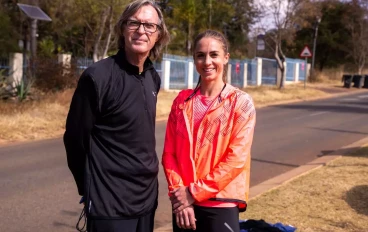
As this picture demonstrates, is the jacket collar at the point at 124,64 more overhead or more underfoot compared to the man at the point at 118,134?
more overhead

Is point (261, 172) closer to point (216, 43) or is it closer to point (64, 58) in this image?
point (216, 43)

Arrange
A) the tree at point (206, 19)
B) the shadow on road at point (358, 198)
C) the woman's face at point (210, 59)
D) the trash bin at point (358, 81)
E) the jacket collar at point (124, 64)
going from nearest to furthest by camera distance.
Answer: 1. the jacket collar at point (124, 64)
2. the woman's face at point (210, 59)
3. the shadow on road at point (358, 198)
4. the tree at point (206, 19)
5. the trash bin at point (358, 81)

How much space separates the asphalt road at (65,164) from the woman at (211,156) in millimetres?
2940

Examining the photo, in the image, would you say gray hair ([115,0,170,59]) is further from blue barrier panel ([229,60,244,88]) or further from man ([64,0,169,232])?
blue barrier panel ([229,60,244,88])

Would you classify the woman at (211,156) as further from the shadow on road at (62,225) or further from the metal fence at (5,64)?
the metal fence at (5,64)

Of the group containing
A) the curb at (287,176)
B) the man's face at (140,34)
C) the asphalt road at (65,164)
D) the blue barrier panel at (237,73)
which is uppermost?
the man's face at (140,34)

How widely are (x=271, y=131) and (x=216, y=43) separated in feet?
37.1

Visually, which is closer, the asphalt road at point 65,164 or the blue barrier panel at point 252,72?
the asphalt road at point 65,164

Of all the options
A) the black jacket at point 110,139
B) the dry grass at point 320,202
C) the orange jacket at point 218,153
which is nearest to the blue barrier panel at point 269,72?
the dry grass at point 320,202

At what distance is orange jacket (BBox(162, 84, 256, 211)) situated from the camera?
2873 mm

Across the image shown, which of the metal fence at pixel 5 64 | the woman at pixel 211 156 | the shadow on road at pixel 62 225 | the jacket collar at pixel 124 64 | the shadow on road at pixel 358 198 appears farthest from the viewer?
the metal fence at pixel 5 64

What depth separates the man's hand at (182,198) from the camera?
290cm

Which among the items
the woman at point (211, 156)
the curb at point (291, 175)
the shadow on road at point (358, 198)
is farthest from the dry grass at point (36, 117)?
the woman at point (211, 156)

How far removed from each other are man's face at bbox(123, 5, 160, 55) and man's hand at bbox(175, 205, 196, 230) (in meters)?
0.88
